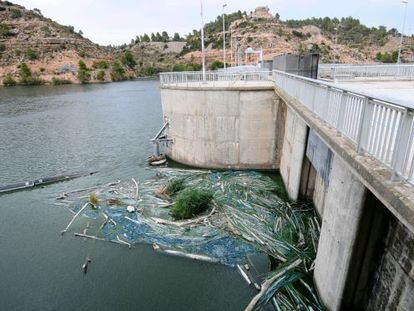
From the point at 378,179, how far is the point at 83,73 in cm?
10010

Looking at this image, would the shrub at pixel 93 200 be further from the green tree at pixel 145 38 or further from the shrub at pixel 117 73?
the green tree at pixel 145 38

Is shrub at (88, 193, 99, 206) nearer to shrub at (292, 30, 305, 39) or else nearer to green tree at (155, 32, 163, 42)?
shrub at (292, 30, 305, 39)

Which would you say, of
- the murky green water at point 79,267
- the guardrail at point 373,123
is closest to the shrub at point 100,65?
the murky green water at point 79,267

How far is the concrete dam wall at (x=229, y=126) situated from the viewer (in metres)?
16.4

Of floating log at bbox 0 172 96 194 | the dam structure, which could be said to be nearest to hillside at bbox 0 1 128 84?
floating log at bbox 0 172 96 194

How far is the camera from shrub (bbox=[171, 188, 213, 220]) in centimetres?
1224

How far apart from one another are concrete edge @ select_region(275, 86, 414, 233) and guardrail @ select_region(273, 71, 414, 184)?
0.36 feet

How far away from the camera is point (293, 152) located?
1305 cm

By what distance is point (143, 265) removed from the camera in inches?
395

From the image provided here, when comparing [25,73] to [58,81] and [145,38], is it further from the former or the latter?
[145,38]

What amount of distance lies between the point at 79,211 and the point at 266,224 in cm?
813

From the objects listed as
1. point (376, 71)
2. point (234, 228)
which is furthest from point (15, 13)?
point (234, 228)

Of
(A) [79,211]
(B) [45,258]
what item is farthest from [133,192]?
(B) [45,258]

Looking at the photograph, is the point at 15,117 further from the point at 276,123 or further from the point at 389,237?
the point at 389,237
